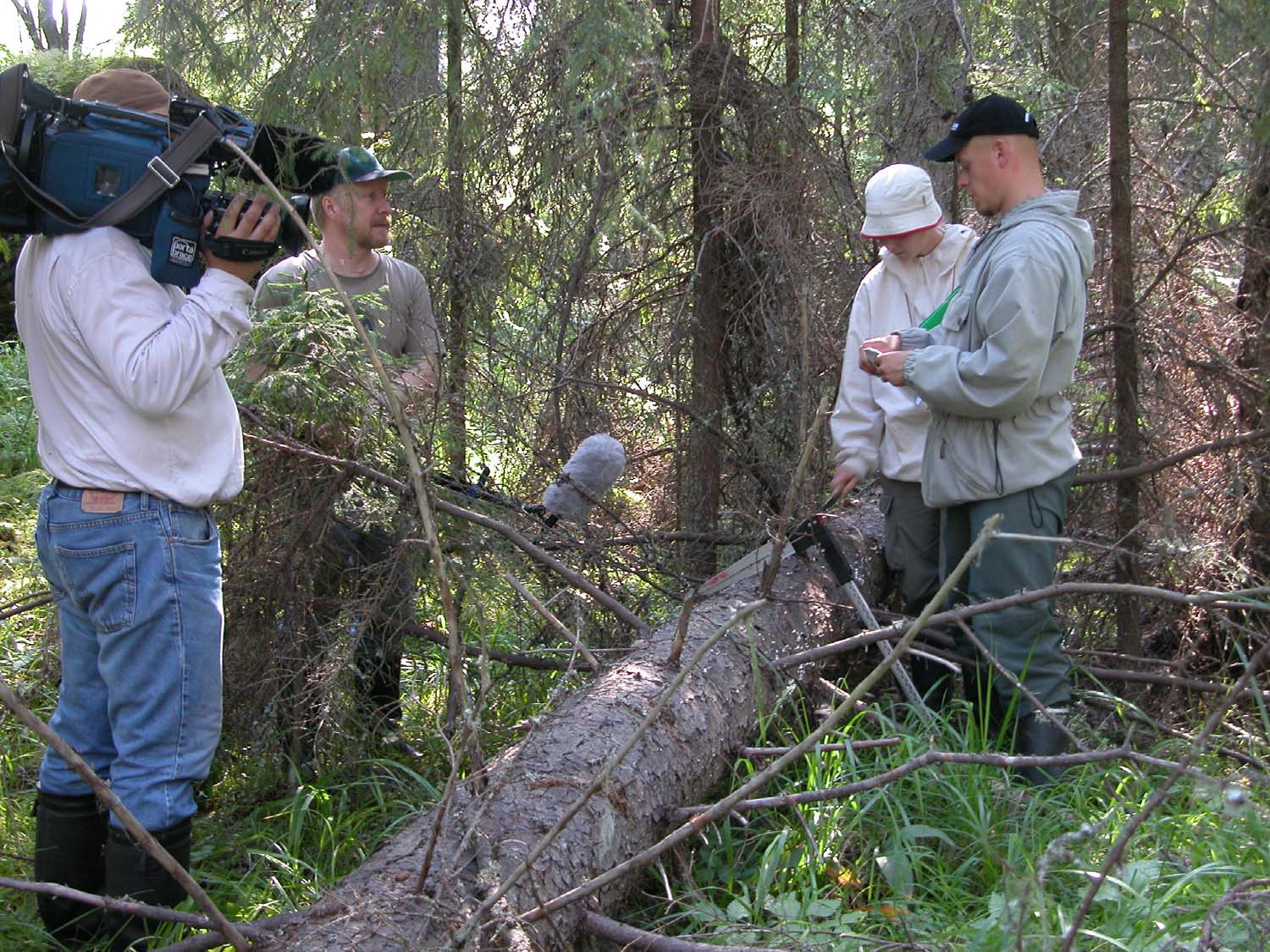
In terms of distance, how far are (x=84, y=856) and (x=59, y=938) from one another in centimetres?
20

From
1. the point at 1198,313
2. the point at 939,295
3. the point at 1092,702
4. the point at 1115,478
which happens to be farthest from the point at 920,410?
the point at 1198,313

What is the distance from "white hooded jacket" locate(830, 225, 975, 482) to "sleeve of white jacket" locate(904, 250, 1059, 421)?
0.55m

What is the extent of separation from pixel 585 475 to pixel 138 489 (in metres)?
1.90

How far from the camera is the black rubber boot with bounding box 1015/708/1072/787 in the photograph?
10.6ft

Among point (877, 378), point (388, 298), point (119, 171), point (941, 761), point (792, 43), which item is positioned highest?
point (792, 43)

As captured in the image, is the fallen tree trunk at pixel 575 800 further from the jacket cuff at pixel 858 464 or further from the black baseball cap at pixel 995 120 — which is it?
the black baseball cap at pixel 995 120

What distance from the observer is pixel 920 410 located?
3877 millimetres

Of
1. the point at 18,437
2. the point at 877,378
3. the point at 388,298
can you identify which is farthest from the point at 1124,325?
the point at 18,437

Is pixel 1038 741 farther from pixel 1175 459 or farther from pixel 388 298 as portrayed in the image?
pixel 388 298

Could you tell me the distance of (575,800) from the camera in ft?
8.30

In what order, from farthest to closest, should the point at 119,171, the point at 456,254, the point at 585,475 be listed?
the point at 456,254 < the point at 585,475 < the point at 119,171

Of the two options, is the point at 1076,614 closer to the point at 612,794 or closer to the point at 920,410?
the point at 920,410

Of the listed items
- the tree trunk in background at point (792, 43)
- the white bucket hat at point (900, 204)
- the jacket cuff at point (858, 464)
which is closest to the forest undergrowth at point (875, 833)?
the jacket cuff at point (858, 464)

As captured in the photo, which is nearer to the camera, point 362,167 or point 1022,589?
point 1022,589
